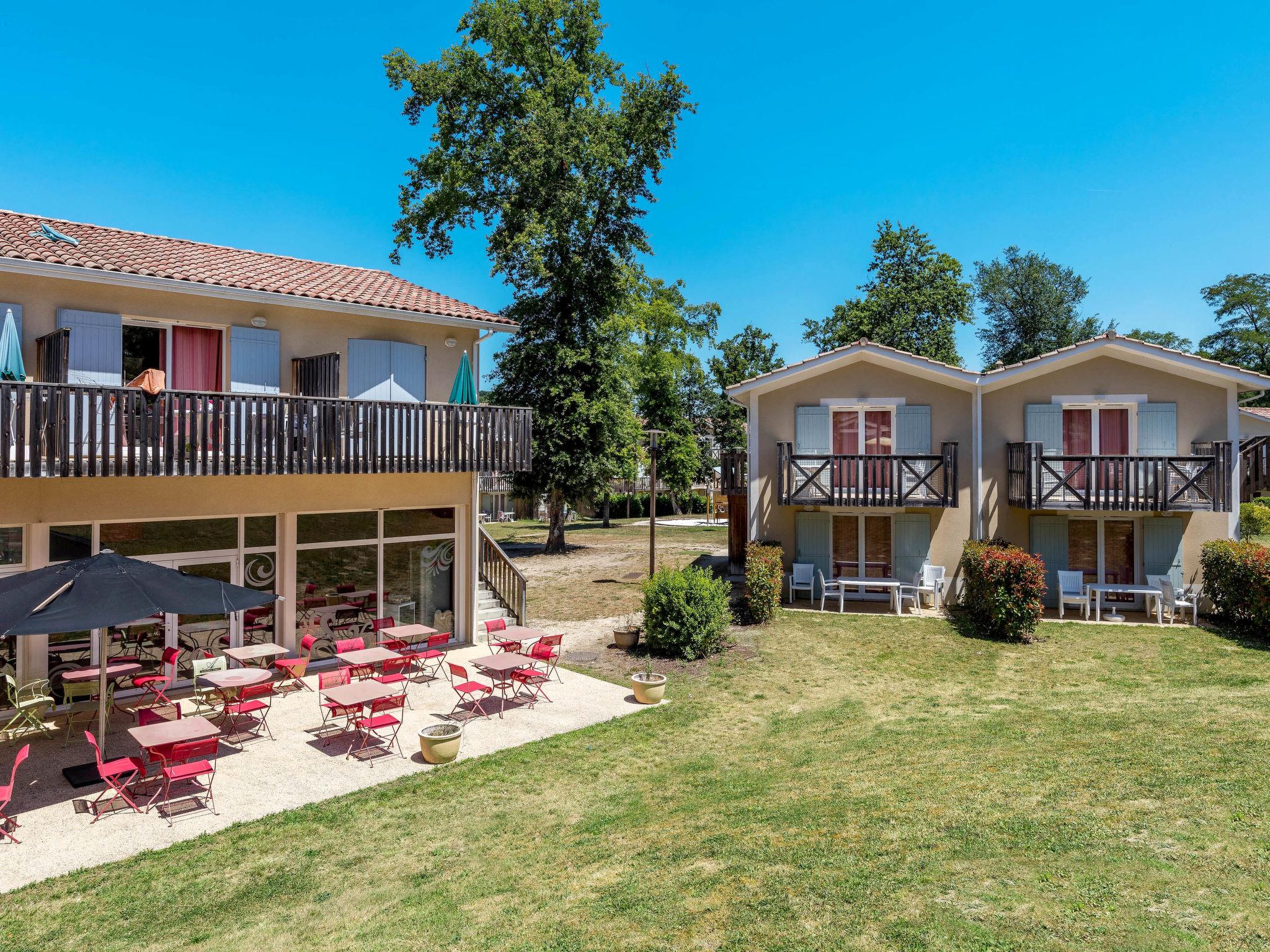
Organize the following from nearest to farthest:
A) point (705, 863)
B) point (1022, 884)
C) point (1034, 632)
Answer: point (1022, 884) < point (705, 863) < point (1034, 632)

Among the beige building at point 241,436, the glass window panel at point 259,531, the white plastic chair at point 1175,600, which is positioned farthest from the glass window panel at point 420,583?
the white plastic chair at point 1175,600

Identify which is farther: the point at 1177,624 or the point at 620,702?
the point at 1177,624

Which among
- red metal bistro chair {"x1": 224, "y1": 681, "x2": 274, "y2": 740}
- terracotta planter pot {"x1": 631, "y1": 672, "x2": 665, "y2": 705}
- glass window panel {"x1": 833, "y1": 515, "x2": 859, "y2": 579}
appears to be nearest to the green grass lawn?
terracotta planter pot {"x1": 631, "y1": 672, "x2": 665, "y2": 705}

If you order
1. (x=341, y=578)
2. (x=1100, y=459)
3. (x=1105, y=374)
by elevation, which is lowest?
(x=341, y=578)

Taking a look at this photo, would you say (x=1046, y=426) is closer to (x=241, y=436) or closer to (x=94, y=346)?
(x=241, y=436)

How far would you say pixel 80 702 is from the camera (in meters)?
11.2

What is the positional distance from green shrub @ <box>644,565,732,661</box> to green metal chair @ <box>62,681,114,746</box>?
917 cm

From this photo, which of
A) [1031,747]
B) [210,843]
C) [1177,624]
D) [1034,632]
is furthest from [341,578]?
[1177,624]

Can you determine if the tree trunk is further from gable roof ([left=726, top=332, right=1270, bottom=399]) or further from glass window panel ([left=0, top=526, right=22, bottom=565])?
glass window panel ([left=0, top=526, right=22, bottom=565])

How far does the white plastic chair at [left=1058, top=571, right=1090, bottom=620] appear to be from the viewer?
17672 mm

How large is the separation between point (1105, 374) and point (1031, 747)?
13491 mm

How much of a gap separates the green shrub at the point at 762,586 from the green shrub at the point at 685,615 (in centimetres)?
246

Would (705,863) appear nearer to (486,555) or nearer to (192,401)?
(192,401)

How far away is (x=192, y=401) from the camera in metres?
10.8
